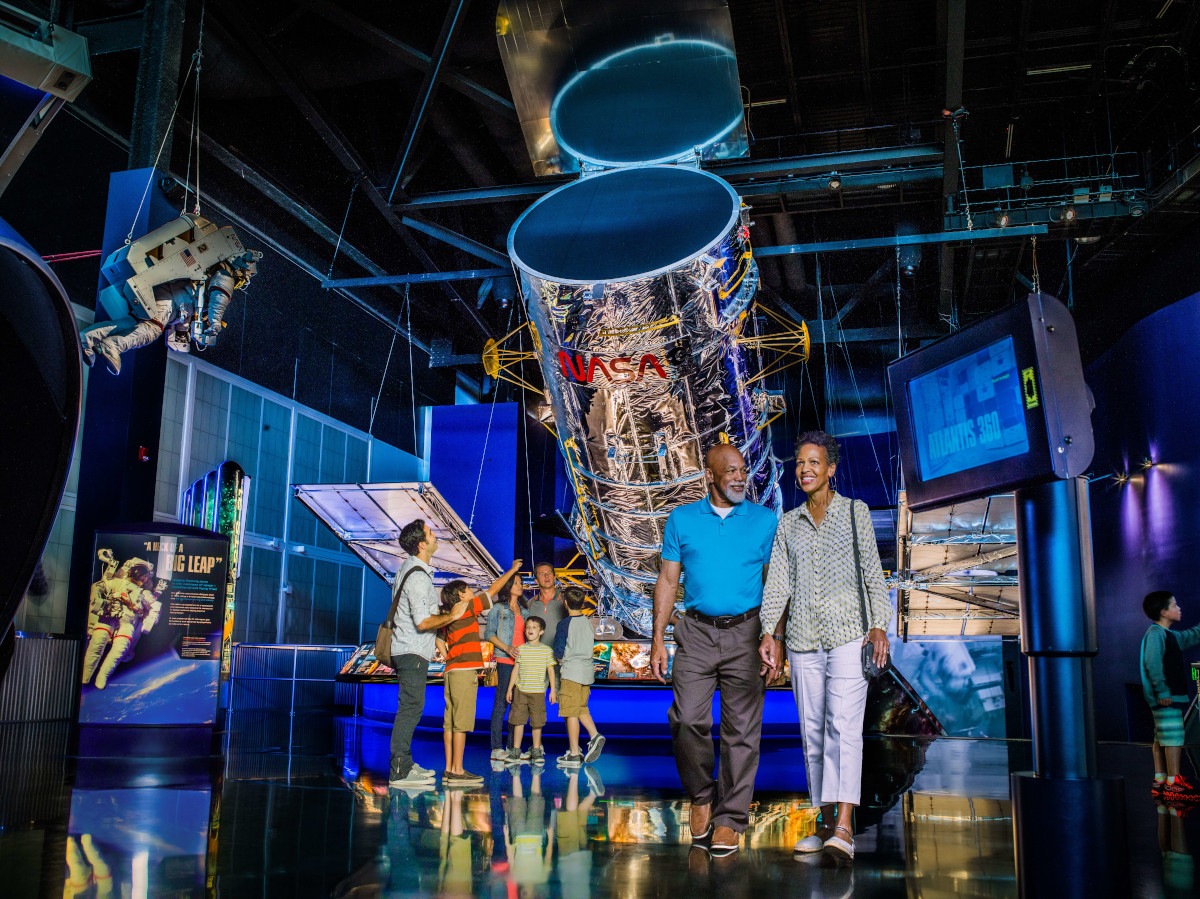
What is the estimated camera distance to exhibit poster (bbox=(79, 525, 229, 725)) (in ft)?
24.5

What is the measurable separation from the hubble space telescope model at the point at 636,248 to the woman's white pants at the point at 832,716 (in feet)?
10.7

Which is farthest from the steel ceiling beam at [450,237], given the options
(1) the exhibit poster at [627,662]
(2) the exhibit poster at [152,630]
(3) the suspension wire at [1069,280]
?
(3) the suspension wire at [1069,280]

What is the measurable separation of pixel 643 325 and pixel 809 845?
12.9 ft

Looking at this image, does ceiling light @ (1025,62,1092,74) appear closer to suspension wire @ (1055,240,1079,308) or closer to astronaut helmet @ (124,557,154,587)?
suspension wire @ (1055,240,1079,308)

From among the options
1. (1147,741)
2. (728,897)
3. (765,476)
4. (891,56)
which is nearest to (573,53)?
(891,56)

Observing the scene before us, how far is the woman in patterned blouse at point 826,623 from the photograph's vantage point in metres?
3.60

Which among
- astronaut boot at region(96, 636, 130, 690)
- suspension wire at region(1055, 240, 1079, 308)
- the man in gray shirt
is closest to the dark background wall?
suspension wire at region(1055, 240, 1079, 308)

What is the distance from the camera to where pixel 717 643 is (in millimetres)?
3807

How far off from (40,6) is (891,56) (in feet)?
30.8

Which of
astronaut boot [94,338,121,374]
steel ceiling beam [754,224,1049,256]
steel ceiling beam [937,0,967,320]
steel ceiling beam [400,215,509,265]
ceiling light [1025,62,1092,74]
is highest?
ceiling light [1025,62,1092,74]

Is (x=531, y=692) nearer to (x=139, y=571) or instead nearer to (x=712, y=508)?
(x=139, y=571)

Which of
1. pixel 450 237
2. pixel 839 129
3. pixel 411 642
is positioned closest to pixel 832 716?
pixel 411 642

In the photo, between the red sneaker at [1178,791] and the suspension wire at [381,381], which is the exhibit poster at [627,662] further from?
the suspension wire at [381,381]

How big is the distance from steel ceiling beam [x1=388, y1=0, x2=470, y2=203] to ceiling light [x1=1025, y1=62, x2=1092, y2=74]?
19.8ft
